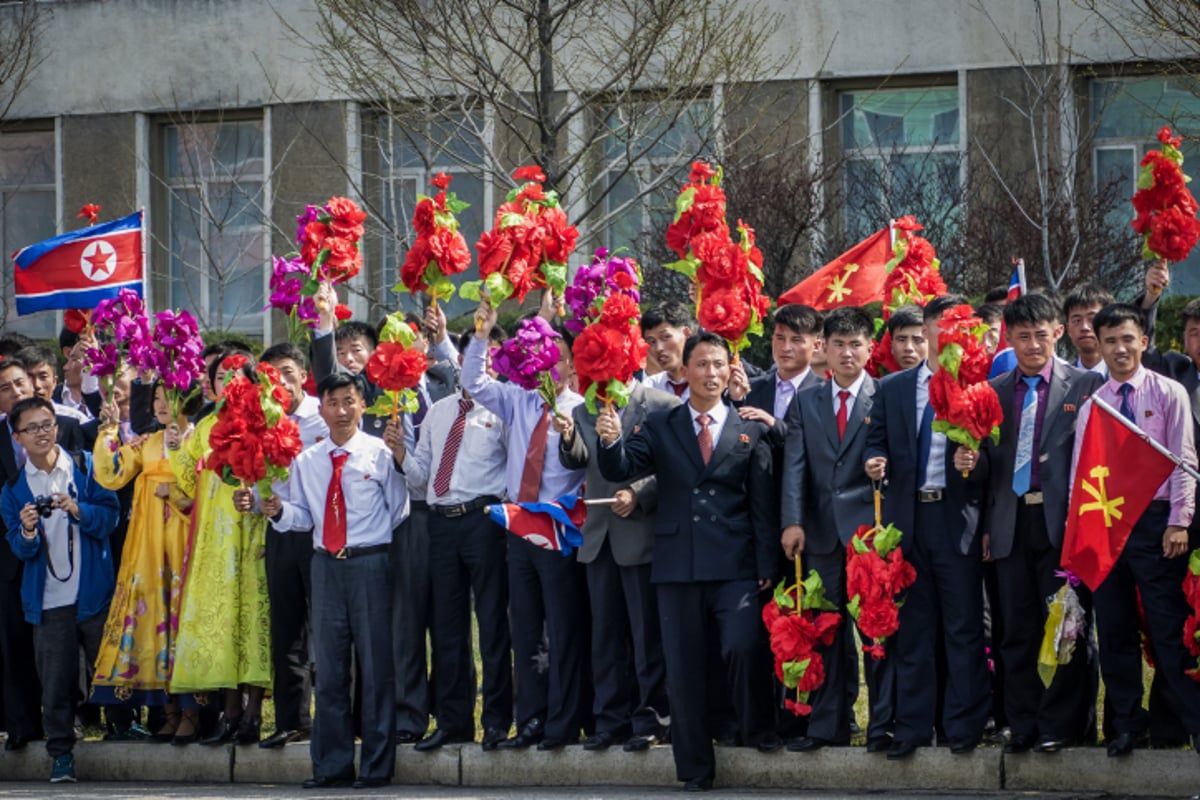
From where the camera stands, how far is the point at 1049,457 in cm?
991

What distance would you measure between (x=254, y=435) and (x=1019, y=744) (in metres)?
4.20

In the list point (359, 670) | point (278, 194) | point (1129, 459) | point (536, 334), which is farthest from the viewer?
point (278, 194)

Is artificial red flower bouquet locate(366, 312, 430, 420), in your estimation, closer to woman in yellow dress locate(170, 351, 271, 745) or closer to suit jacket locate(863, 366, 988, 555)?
woman in yellow dress locate(170, 351, 271, 745)

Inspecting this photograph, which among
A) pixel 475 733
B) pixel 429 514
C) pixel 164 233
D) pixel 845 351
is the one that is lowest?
pixel 475 733

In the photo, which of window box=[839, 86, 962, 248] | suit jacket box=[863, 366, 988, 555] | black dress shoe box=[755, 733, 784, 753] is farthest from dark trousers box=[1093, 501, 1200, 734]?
window box=[839, 86, 962, 248]

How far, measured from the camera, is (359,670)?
11.1 metres

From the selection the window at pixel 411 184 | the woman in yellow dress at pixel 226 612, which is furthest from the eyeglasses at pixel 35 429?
the window at pixel 411 184

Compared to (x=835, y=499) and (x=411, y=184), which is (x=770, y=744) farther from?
(x=411, y=184)

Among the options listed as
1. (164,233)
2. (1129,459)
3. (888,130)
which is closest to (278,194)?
(164,233)

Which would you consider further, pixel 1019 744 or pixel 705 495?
pixel 705 495

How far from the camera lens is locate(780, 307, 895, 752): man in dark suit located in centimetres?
1025

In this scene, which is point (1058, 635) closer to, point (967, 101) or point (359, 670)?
point (359, 670)

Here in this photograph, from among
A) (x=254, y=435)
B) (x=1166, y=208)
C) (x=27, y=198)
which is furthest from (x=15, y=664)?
(x=27, y=198)

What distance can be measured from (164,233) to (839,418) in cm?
1470
